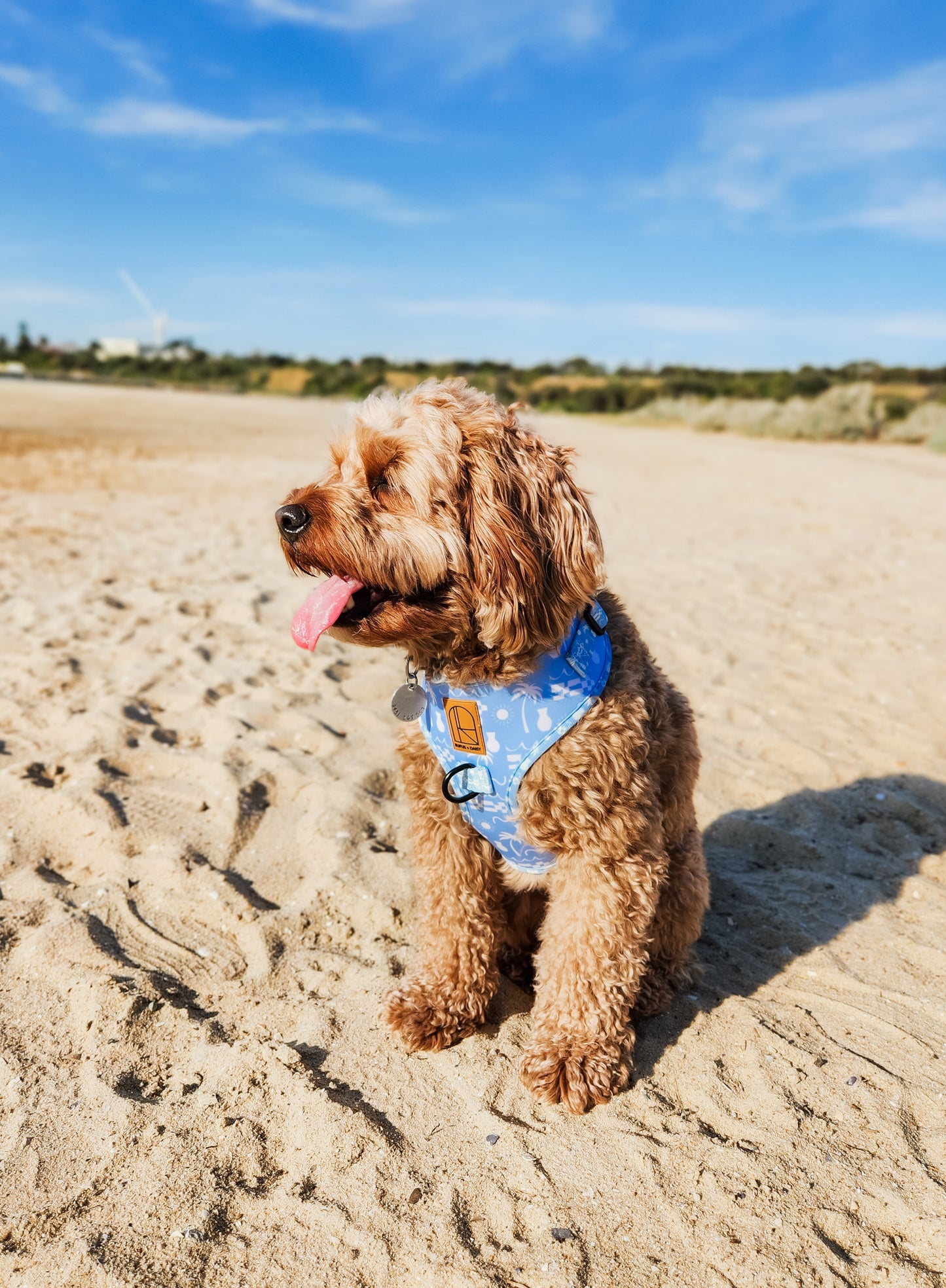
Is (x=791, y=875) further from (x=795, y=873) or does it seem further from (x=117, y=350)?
(x=117, y=350)

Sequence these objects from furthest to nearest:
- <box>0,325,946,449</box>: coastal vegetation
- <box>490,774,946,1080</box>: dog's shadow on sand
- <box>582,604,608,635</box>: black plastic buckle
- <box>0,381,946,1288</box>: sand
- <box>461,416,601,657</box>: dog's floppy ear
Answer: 1. <box>0,325,946,449</box>: coastal vegetation
2. <box>490,774,946,1080</box>: dog's shadow on sand
3. <box>582,604,608,635</box>: black plastic buckle
4. <box>461,416,601,657</box>: dog's floppy ear
5. <box>0,381,946,1288</box>: sand

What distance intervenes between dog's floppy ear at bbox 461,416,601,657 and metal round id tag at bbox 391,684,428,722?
353mm

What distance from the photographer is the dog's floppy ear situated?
8.38 feet

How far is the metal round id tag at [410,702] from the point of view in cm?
289

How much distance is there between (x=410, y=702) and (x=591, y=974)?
1.03 meters

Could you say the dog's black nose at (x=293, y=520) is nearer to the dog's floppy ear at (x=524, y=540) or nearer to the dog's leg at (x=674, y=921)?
the dog's floppy ear at (x=524, y=540)

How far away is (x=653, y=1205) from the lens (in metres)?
2.43

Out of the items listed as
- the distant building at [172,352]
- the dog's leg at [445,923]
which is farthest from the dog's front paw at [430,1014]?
the distant building at [172,352]

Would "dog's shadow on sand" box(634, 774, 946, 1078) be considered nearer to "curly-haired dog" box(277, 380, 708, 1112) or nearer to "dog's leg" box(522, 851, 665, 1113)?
"dog's leg" box(522, 851, 665, 1113)

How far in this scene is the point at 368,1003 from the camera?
322cm

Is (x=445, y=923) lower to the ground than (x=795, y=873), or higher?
higher

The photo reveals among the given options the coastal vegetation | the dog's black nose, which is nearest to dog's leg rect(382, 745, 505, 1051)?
the dog's black nose

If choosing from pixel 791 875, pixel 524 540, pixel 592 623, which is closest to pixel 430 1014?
pixel 592 623

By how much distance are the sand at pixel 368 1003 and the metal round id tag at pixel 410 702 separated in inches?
40.0
